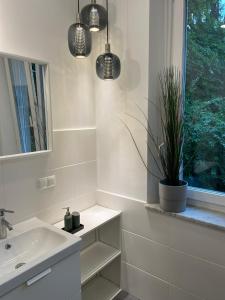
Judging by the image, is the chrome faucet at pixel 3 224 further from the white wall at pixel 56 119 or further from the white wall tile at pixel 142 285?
the white wall tile at pixel 142 285

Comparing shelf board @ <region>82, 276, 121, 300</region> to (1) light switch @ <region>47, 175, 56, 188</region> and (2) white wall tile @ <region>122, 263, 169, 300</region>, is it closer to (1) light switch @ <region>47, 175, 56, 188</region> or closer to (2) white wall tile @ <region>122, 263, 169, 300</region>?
(2) white wall tile @ <region>122, 263, 169, 300</region>

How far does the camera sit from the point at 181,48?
1.65m

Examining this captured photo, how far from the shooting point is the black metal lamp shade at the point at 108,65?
5.16ft

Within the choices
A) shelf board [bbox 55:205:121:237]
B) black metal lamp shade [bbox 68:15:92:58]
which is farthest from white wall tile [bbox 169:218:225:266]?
black metal lamp shade [bbox 68:15:92:58]

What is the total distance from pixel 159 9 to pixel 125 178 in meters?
1.20

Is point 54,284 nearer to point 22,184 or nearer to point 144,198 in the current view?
point 22,184

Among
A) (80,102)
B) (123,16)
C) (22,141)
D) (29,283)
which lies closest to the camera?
(29,283)

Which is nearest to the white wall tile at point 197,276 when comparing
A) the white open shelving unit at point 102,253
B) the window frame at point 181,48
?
the window frame at point 181,48

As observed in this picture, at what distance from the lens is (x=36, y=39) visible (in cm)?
152

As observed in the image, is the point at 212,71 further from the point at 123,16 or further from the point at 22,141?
the point at 22,141

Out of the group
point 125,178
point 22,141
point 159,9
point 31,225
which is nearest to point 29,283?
point 31,225

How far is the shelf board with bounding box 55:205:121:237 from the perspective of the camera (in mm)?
1675

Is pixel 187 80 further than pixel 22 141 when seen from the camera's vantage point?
Yes

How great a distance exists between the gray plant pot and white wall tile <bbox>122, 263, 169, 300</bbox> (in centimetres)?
59
